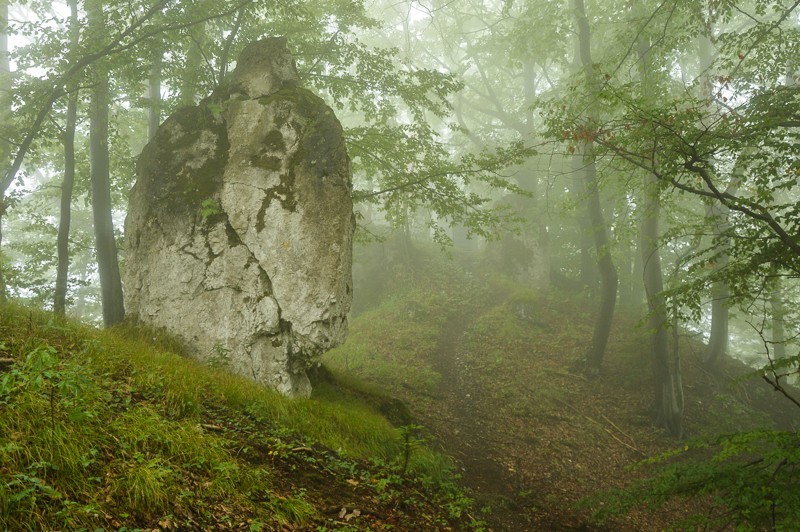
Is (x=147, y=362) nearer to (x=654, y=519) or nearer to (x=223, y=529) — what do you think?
(x=223, y=529)

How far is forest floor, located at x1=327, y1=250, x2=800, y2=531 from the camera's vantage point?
25.1ft

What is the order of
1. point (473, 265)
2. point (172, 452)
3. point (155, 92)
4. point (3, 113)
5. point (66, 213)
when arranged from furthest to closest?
point (473, 265) < point (3, 113) < point (155, 92) < point (66, 213) < point (172, 452)

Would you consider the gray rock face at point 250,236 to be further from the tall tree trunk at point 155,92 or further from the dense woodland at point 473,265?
the tall tree trunk at point 155,92

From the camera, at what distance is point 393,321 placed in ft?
54.7

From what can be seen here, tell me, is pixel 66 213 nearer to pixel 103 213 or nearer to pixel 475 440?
pixel 103 213

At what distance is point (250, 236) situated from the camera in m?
7.54

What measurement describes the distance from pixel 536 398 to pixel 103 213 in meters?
11.4

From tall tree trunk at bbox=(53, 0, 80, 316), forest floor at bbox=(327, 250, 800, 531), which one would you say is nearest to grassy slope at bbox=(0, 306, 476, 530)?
forest floor at bbox=(327, 250, 800, 531)

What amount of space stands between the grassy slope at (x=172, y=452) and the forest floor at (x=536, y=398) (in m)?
1.99

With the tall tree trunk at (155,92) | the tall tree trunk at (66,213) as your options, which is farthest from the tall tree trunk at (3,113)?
the tall tree trunk at (155,92)

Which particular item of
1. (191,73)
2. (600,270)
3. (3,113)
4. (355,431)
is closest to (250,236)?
(355,431)

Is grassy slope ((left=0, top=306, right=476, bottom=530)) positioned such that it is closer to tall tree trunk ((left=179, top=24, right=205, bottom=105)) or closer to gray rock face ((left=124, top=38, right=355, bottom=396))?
gray rock face ((left=124, top=38, right=355, bottom=396))

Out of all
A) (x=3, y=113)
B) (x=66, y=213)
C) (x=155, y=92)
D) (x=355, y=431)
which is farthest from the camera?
(x=3, y=113)

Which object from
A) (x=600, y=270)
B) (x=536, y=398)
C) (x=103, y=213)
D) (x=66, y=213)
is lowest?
(x=536, y=398)
